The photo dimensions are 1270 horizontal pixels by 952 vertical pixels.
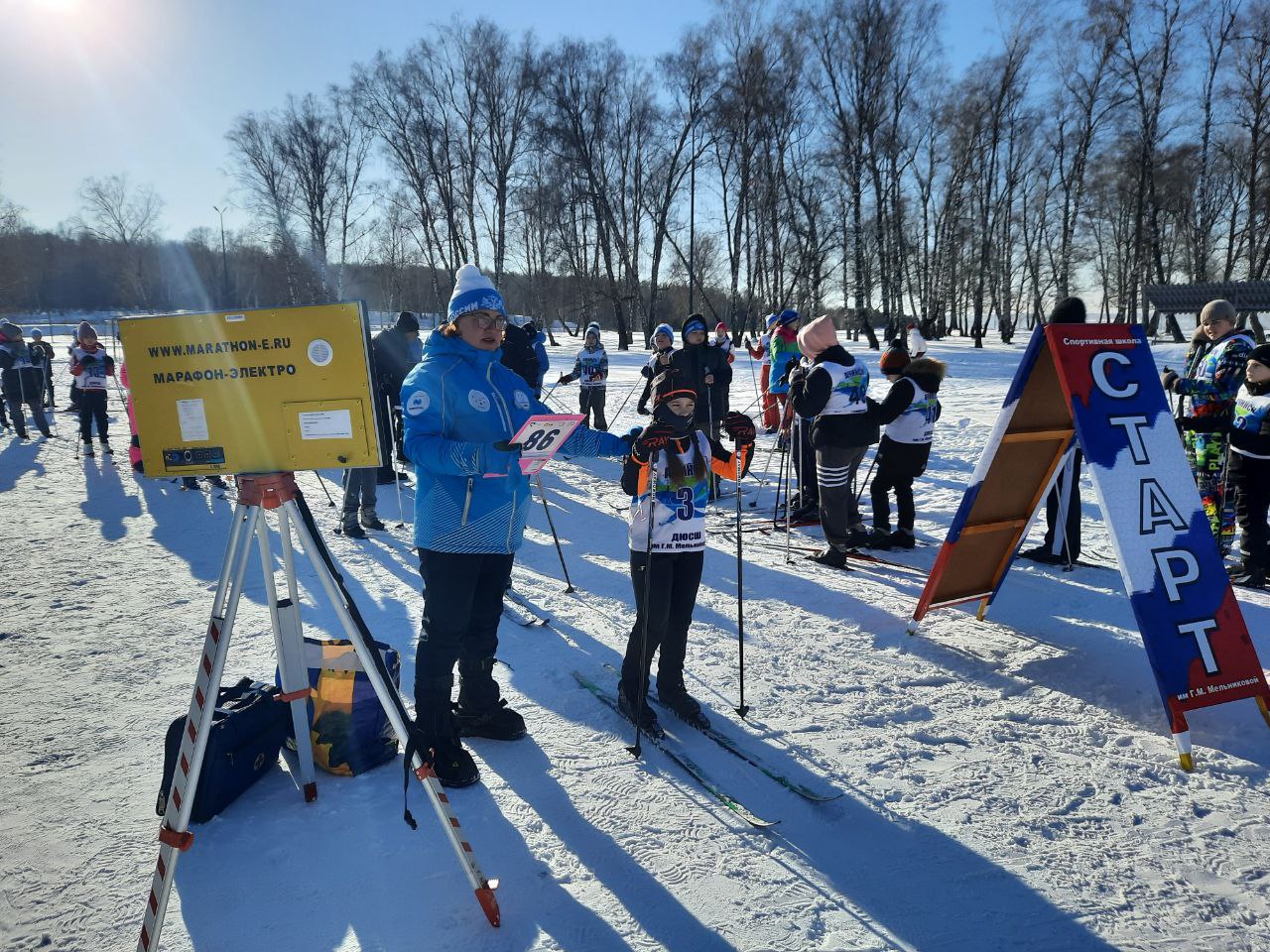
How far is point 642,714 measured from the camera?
361 centimetres

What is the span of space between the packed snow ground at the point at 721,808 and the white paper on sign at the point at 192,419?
1.60 m

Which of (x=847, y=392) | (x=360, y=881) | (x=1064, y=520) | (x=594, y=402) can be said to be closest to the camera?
(x=360, y=881)

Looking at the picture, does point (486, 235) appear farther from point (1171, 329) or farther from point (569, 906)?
point (569, 906)

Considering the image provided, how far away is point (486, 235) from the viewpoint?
109 ft

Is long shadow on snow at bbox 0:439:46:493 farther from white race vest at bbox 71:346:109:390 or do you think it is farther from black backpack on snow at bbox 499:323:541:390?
black backpack on snow at bbox 499:323:541:390

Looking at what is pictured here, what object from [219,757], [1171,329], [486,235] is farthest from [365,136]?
[219,757]

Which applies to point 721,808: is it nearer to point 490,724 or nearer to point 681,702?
point 681,702

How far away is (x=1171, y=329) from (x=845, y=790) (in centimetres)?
3119

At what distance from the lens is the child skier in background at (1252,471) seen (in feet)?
16.8

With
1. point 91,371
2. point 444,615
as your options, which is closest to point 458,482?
point 444,615

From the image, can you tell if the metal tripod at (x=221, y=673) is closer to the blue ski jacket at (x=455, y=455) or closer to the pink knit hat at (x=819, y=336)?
the blue ski jacket at (x=455, y=455)

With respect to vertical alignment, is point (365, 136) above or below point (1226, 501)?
above

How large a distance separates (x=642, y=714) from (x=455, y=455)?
1.70 meters

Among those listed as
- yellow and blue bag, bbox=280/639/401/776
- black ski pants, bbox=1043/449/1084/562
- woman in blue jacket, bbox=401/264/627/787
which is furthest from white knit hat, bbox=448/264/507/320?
black ski pants, bbox=1043/449/1084/562
